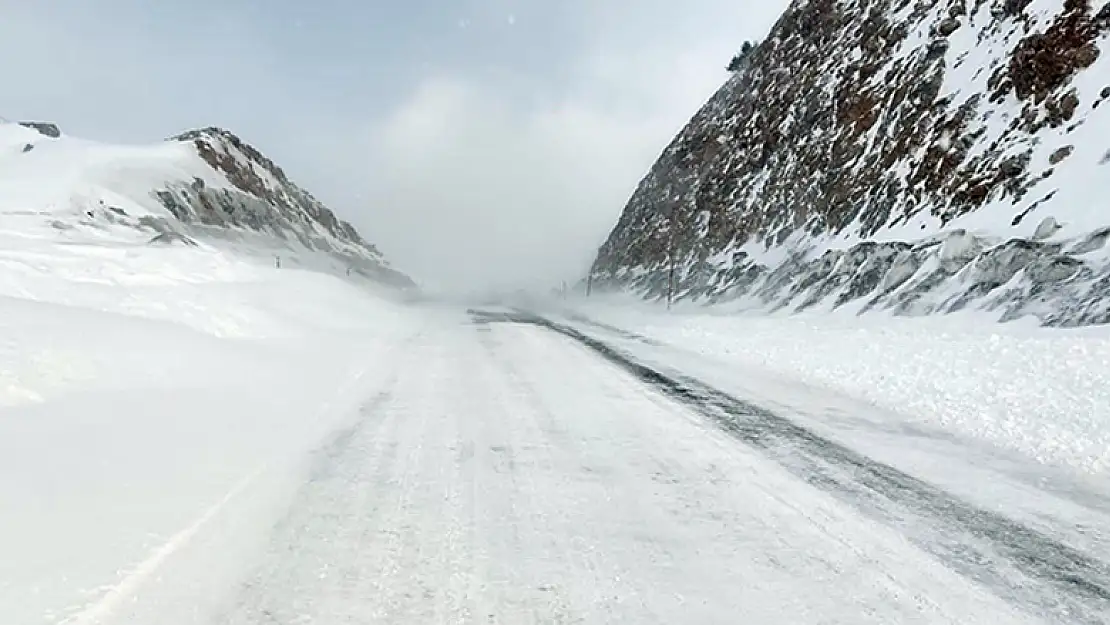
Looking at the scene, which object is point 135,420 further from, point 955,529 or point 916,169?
point 916,169

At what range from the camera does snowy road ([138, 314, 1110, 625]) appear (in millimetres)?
3008

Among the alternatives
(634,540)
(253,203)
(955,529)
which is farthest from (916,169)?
(253,203)

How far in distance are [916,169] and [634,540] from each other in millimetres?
23865

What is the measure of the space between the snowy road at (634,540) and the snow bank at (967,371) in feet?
6.32

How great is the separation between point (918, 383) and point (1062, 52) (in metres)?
17.1

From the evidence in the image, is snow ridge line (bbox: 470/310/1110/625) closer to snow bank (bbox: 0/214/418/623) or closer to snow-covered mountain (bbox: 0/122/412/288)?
snow bank (bbox: 0/214/418/623)

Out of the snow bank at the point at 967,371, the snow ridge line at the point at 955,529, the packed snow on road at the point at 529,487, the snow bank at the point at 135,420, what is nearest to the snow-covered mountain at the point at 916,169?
the snow bank at the point at 967,371

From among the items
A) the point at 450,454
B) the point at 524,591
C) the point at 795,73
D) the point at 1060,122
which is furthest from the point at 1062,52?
the point at 524,591

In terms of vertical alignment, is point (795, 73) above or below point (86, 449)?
above

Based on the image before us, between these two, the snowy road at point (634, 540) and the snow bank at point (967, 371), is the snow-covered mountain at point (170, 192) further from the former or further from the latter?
the snowy road at point (634, 540)

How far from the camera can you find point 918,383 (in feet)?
29.3

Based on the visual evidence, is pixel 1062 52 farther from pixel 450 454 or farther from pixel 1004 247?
pixel 450 454

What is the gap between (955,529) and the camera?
3.96 m

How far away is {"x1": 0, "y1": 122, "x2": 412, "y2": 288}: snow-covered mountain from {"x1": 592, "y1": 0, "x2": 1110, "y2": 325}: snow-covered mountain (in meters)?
28.7
